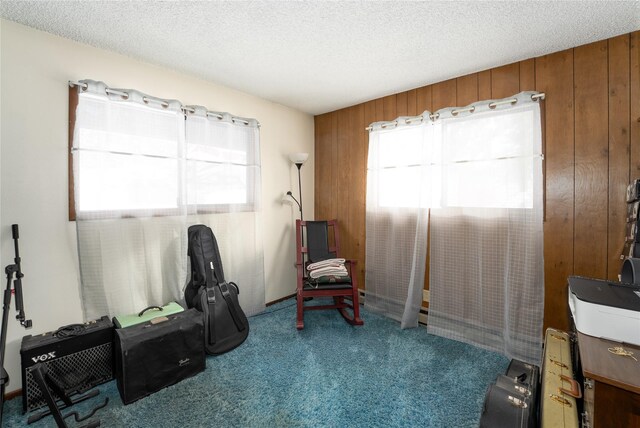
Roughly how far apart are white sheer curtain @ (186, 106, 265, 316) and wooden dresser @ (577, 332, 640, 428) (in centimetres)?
247

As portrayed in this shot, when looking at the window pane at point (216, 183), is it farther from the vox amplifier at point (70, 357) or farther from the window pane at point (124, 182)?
the vox amplifier at point (70, 357)

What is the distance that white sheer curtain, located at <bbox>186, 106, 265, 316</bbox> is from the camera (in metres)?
2.52

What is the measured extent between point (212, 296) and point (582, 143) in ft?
9.55

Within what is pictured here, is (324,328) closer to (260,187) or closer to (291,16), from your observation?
(260,187)

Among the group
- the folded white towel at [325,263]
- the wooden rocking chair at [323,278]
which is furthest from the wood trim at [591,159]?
the folded white towel at [325,263]

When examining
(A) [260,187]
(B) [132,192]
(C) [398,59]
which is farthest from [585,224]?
(B) [132,192]

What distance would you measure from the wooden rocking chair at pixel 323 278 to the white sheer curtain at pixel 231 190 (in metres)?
0.47

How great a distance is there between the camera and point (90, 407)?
5.43ft

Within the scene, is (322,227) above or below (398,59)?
below

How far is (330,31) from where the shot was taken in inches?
71.3

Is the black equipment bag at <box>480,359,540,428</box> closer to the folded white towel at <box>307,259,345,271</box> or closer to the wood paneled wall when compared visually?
the wood paneled wall

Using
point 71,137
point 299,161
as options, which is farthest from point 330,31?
point 71,137

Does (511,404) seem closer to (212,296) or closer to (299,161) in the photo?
(212,296)

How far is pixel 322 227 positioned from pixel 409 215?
96cm
